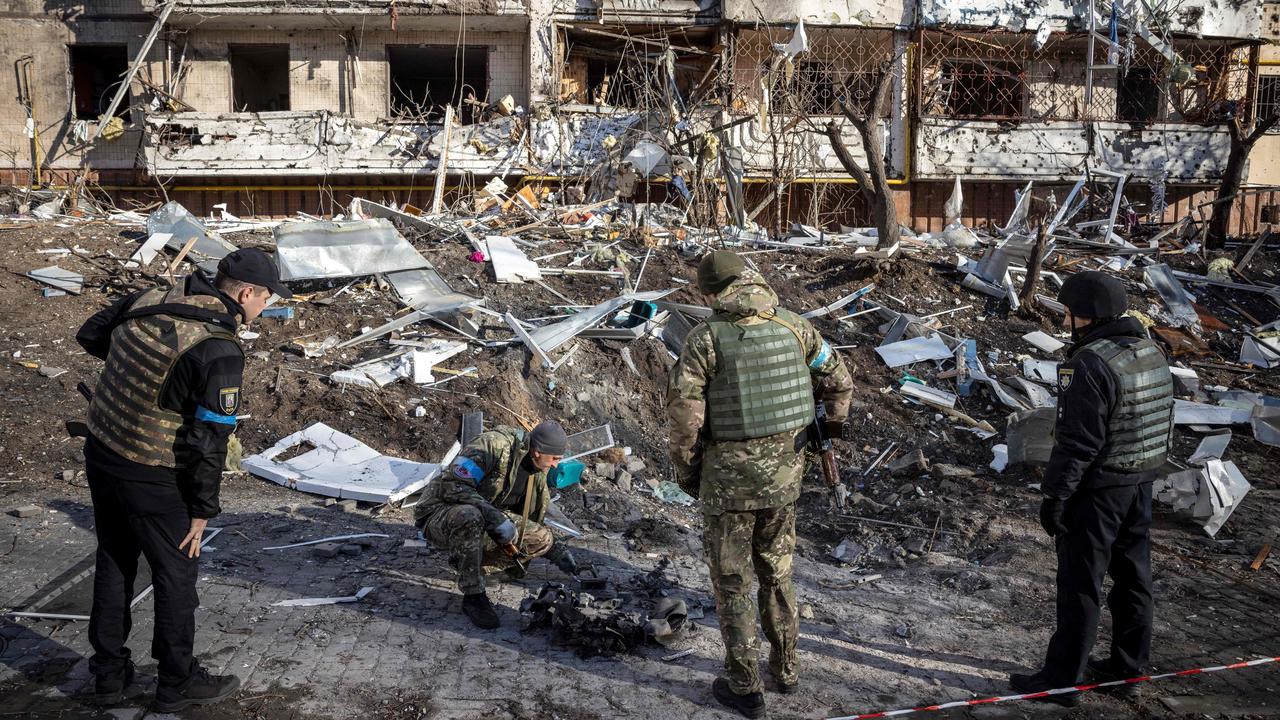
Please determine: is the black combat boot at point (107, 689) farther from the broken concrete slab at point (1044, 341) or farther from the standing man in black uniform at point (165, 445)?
the broken concrete slab at point (1044, 341)

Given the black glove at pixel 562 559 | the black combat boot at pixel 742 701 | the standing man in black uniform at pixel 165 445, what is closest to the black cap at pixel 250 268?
Result: the standing man in black uniform at pixel 165 445

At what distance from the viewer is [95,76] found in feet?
55.2

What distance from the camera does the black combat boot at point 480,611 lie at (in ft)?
14.0

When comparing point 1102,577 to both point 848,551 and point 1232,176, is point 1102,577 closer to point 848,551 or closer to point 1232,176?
point 848,551

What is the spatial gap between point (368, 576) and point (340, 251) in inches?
191

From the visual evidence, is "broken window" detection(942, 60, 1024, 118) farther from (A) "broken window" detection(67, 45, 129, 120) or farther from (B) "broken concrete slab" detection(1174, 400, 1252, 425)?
(A) "broken window" detection(67, 45, 129, 120)

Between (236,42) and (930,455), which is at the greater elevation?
(236,42)

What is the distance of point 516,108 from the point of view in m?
15.5

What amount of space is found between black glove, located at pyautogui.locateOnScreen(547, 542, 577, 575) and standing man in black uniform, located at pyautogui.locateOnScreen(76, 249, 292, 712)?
1.89m

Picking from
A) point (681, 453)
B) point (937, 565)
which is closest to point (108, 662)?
point (681, 453)

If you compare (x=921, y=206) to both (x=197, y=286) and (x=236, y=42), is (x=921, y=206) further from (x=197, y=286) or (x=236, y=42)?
(x=197, y=286)

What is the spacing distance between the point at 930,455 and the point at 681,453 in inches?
180

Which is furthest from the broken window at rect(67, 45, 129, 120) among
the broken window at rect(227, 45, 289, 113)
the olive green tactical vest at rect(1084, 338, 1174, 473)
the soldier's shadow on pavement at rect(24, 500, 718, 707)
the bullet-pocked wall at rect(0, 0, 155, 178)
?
the olive green tactical vest at rect(1084, 338, 1174, 473)

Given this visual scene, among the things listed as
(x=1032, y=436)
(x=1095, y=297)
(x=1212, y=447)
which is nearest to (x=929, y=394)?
(x=1032, y=436)
